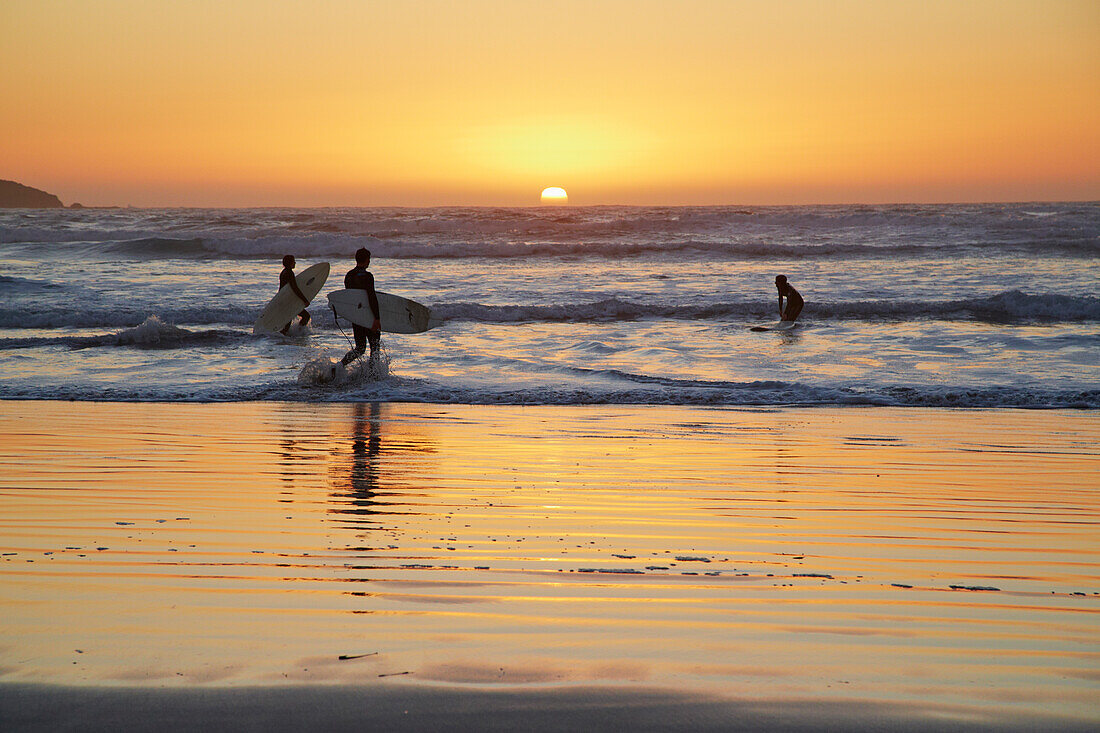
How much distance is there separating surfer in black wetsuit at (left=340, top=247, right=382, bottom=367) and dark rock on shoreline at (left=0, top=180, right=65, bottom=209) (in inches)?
5549

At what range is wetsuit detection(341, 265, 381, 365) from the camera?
38.3 ft

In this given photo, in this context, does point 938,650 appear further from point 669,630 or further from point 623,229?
point 623,229

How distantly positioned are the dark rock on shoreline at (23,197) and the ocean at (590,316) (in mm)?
110294

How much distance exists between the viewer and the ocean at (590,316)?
11.5 m

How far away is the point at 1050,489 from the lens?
19.5ft

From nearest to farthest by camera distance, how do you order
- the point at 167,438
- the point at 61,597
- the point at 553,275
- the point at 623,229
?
the point at 61,597 < the point at 167,438 < the point at 553,275 < the point at 623,229

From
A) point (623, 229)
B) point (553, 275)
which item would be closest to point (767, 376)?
point (553, 275)

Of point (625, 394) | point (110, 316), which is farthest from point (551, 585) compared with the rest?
point (110, 316)

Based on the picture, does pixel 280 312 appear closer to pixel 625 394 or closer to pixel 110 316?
pixel 110 316

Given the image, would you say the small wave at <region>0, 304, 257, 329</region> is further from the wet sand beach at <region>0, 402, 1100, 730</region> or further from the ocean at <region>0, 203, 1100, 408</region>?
the wet sand beach at <region>0, 402, 1100, 730</region>

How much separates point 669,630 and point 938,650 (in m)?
0.92

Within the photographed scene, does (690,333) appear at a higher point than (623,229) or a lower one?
lower

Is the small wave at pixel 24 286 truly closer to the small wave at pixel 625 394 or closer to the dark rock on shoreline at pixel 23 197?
the small wave at pixel 625 394

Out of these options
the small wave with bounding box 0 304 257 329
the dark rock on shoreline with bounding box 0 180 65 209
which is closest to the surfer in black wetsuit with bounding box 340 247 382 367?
the small wave with bounding box 0 304 257 329
